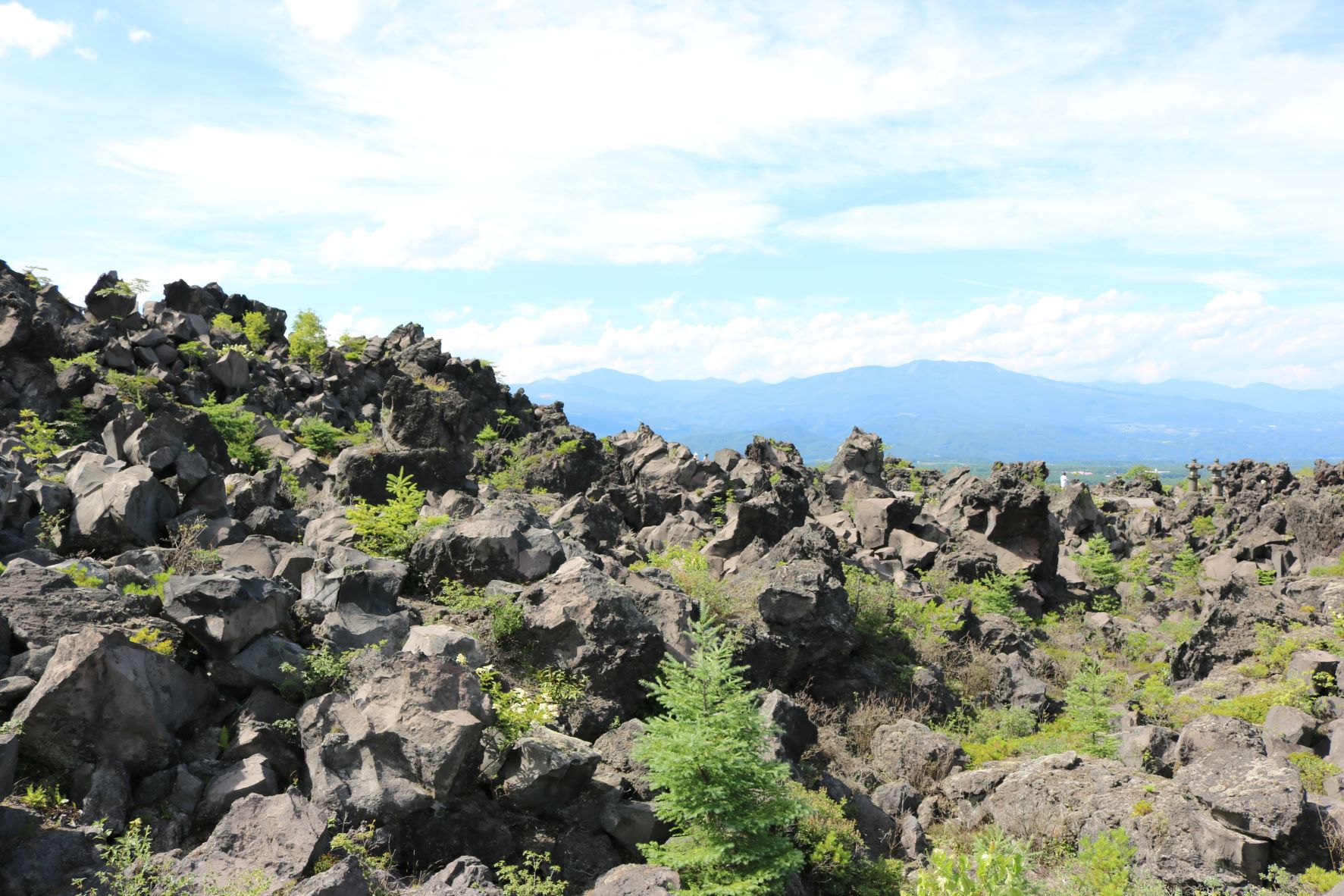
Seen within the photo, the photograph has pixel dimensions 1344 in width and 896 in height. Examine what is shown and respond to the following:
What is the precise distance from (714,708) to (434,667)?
148 inches

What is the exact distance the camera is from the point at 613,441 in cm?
5094

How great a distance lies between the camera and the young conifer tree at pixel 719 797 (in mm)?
9016

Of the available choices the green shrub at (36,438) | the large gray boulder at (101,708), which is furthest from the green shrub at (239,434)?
the large gray boulder at (101,708)

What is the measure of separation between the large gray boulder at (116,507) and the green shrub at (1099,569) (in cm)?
3687

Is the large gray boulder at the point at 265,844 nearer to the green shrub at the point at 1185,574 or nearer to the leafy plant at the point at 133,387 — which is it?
the leafy plant at the point at 133,387

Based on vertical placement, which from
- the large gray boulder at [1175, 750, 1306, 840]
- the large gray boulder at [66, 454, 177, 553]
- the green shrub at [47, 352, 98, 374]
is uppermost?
the green shrub at [47, 352, 98, 374]

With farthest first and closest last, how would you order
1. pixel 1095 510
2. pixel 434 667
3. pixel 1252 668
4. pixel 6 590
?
pixel 1095 510, pixel 1252 668, pixel 434 667, pixel 6 590

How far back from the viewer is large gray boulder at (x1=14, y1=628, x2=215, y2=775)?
26.9 feet

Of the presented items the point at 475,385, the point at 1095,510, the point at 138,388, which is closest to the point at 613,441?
the point at 475,385

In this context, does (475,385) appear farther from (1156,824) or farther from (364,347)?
(1156,824)

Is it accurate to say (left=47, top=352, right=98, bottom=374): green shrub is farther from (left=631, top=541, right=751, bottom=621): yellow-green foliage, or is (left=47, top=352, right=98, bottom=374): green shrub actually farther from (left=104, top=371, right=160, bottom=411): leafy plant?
(left=631, top=541, right=751, bottom=621): yellow-green foliage

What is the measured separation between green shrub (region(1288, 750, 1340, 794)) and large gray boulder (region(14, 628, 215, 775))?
672 inches

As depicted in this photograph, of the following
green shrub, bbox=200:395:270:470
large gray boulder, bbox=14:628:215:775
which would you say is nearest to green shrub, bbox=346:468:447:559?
large gray boulder, bbox=14:628:215:775

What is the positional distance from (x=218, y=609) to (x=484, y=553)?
5.90 metres
